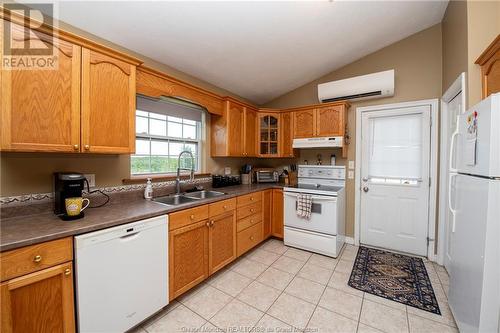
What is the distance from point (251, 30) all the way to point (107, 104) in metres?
1.57

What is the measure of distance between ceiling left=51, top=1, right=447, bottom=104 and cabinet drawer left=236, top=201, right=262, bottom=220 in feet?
6.08

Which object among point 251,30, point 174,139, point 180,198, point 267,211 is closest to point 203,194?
point 180,198

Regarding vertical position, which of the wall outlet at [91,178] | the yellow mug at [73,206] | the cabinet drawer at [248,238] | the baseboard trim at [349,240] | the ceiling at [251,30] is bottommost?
the baseboard trim at [349,240]

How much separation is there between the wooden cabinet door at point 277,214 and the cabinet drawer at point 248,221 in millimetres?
348

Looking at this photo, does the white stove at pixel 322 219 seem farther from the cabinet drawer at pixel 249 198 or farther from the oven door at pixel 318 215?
the cabinet drawer at pixel 249 198

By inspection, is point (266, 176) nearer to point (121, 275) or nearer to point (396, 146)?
point (396, 146)

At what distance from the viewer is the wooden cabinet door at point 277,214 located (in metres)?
3.19

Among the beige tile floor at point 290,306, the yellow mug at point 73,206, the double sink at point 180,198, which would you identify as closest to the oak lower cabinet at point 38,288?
the yellow mug at point 73,206

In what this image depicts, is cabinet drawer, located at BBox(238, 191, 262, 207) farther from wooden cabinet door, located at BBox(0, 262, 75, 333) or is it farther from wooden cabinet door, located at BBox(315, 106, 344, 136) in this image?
wooden cabinet door, located at BBox(0, 262, 75, 333)

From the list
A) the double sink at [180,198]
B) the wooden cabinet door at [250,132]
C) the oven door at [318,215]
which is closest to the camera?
the double sink at [180,198]

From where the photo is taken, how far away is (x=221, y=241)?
2.30 metres

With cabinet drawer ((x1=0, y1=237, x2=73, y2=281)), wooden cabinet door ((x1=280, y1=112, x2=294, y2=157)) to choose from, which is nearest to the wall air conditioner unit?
wooden cabinet door ((x1=280, y1=112, x2=294, y2=157))

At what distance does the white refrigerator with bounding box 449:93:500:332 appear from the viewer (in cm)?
113

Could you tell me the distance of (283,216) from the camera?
3125mm
